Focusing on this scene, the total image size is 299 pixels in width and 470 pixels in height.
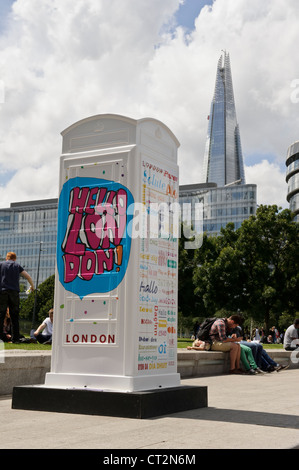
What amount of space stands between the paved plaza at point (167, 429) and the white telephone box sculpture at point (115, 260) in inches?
21.8

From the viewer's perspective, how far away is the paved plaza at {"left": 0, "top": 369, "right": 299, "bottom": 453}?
4258mm

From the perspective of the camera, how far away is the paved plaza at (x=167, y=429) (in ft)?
14.0

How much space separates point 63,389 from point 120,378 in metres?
0.64

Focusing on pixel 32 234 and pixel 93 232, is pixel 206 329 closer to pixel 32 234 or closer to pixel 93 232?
pixel 93 232

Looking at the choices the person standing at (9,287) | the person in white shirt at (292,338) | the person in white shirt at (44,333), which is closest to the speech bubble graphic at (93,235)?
the person standing at (9,287)

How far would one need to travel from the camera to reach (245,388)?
30.4ft

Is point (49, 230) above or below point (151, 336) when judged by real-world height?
above

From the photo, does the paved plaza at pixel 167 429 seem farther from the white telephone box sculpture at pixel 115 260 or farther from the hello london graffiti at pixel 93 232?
the hello london graffiti at pixel 93 232

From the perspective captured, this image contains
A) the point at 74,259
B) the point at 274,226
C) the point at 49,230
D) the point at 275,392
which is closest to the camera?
the point at 74,259

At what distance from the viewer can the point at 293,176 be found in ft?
328

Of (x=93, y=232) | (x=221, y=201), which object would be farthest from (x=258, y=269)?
(x=221, y=201)
